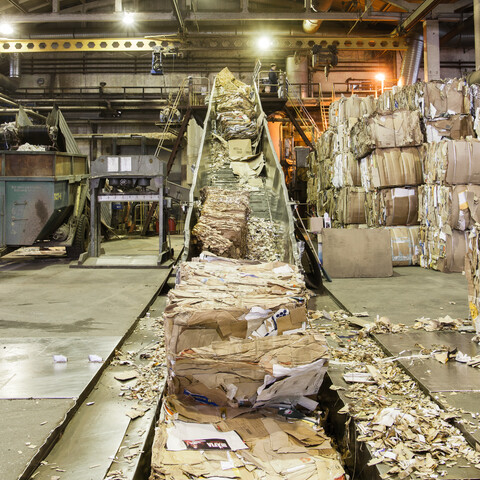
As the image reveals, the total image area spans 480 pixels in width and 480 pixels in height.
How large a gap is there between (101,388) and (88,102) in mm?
18069

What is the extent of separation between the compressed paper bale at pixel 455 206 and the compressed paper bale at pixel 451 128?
0.94 meters

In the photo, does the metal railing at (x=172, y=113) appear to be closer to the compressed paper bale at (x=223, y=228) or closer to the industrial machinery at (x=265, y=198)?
the industrial machinery at (x=265, y=198)

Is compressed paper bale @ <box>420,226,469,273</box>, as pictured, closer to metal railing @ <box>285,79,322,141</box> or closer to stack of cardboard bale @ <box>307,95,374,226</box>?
stack of cardboard bale @ <box>307,95,374,226</box>

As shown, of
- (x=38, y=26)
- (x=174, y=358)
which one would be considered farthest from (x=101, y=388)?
(x=38, y=26)

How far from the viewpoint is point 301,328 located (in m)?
2.88

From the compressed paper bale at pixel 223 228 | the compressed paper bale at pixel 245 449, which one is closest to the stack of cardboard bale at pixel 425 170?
the compressed paper bale at pixel 223 228

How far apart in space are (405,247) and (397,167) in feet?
4.66

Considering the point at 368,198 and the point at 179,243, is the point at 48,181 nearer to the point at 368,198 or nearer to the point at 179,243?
the point at 179,243

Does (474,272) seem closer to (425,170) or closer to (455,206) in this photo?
(455,206)

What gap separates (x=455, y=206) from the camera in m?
6.81

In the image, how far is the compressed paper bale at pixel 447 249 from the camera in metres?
6.92

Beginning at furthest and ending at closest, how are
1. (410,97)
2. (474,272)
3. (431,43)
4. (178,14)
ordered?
(431,43), (178,14), (410,97), (474,272)

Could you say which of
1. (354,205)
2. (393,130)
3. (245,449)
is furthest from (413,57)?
(245,449)

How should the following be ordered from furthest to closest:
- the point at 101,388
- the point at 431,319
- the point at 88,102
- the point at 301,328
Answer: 1. the point at 88,102
2. the point at 431,319
3. the point at 101,388
4. the point at 301,328
